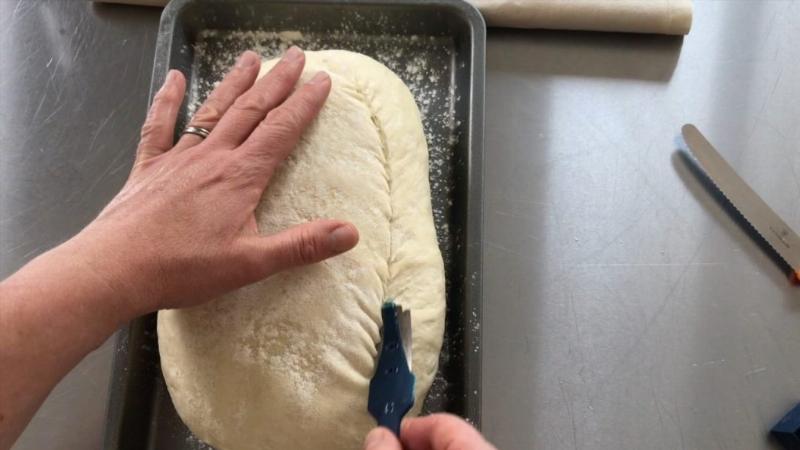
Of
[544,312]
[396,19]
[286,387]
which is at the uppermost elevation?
[396,19]

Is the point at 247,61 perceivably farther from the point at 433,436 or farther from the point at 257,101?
the point at 433,436

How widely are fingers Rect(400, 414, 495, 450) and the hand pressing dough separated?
0.15m

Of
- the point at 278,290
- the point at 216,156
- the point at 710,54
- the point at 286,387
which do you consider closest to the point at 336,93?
the point at 216,156

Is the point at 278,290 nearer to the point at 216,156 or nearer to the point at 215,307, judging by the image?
the point at 215,307

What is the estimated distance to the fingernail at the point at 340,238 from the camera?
32.0 inches

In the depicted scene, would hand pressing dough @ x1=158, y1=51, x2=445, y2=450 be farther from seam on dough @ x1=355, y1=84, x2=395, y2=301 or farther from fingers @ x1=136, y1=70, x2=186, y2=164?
fingers @ x1=136, y1=70, x2=186, y2=164

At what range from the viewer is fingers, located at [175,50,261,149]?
93 centimetres

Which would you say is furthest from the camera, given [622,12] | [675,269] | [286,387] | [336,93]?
[622,12]

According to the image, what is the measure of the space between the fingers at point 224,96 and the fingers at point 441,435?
513 millimetres

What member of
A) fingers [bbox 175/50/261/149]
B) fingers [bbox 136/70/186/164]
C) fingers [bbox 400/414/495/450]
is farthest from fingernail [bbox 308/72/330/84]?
fingers [bbox 400/414/495/450]

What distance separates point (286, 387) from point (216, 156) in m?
0.33

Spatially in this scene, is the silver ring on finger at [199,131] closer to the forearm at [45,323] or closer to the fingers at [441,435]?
the forearm at [45,323]

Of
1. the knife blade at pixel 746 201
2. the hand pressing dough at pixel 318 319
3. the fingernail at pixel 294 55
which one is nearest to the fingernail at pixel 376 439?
the hand pressing dough at pixel 318 319

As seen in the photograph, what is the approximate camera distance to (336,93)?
1.01m
